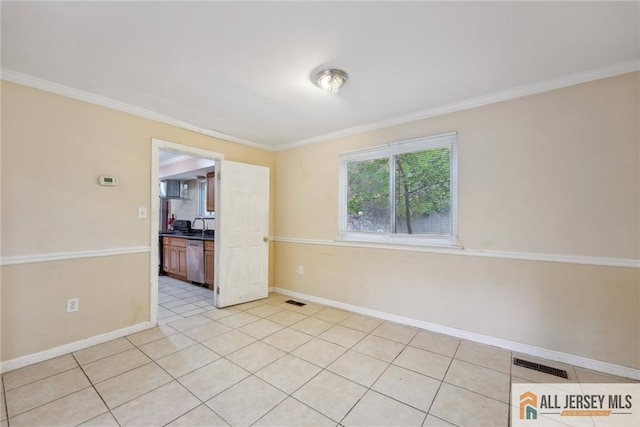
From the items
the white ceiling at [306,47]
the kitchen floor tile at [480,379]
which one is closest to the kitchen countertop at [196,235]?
the white ceiling at [306,47]

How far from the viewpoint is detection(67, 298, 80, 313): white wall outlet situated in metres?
2.43

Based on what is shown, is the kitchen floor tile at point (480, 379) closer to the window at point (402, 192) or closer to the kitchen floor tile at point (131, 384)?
the window at point (402, 192)

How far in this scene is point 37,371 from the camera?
2.11m

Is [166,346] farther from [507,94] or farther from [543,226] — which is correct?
[507,94]

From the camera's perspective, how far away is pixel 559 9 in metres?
1.53

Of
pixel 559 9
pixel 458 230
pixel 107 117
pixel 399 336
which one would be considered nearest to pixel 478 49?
pixel 559 9

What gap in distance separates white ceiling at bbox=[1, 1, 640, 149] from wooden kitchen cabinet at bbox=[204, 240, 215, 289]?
8.15 ft

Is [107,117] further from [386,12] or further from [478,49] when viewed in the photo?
[478,49]

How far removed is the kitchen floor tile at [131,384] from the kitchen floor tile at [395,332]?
200 centimetres

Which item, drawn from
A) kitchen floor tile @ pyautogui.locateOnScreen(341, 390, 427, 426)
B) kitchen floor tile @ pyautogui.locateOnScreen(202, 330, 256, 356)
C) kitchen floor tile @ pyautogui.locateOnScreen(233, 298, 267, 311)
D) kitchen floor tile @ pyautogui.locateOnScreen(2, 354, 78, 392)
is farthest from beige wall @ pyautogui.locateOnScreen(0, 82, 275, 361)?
kitchen floor tile @ pyautogui.locateOnScreen(341, 390, 427, 426)

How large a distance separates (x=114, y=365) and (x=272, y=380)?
1.36m

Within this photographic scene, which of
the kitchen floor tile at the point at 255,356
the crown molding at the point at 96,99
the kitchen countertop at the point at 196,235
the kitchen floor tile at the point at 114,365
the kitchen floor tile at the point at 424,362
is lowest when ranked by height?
the kitchen floor tile at the point at 424,362

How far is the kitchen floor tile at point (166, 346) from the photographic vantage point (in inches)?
94.7

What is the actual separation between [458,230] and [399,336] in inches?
49.9
